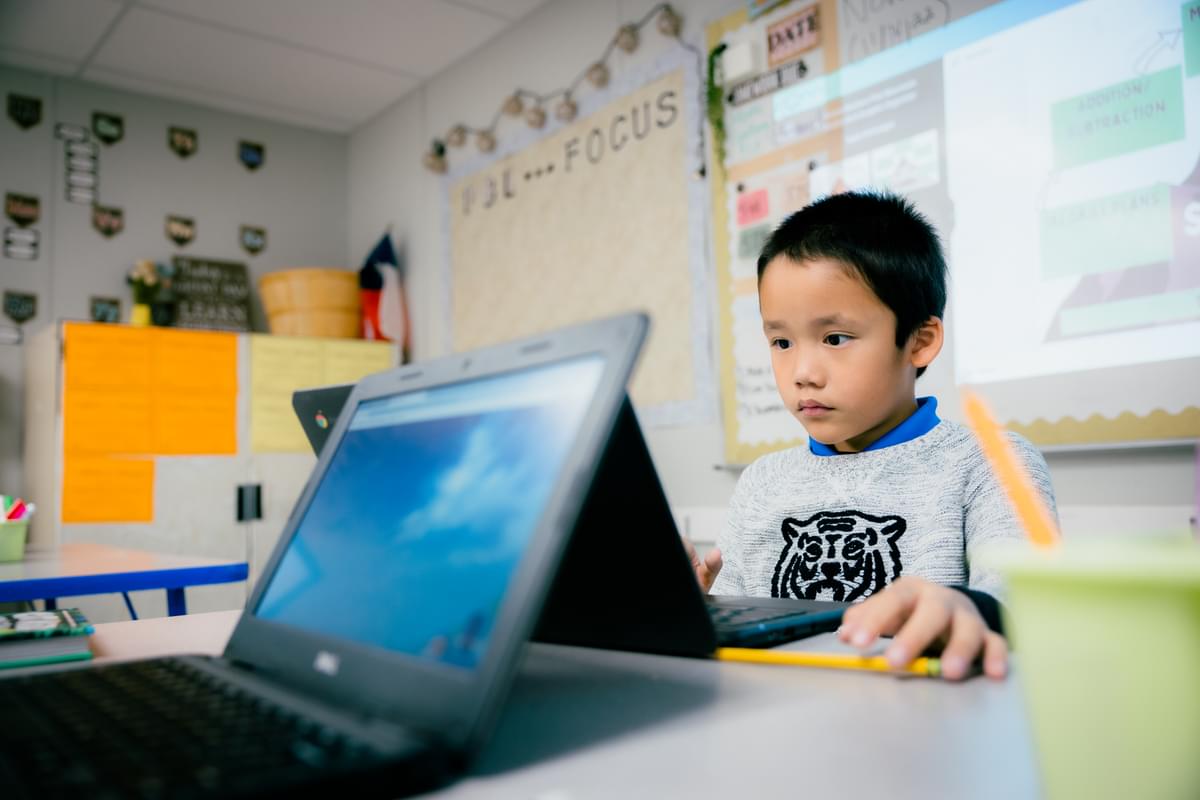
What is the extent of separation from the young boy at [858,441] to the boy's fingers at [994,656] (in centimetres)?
39

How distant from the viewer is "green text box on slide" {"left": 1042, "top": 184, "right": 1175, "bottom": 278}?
150cm

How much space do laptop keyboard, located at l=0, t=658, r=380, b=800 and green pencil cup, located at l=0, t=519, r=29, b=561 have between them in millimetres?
1446

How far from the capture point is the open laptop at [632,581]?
0.54m

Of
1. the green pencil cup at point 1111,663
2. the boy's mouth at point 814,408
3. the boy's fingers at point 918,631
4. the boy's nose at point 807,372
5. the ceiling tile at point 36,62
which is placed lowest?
the boy's fingers at point 918,631

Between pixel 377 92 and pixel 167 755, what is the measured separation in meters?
3.60

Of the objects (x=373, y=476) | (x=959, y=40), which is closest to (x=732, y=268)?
(x=959, y=40)

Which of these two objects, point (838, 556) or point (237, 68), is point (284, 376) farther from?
point (838, 556)

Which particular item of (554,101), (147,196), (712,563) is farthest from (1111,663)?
(147,196)

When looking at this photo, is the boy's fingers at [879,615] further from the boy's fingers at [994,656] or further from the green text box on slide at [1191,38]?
the green text box on slide at [1191,38]

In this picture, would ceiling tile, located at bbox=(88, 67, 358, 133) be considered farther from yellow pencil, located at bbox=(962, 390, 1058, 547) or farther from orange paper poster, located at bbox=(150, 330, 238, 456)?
yellow pencil, located at bbox=(962, 390, 1058, 547)

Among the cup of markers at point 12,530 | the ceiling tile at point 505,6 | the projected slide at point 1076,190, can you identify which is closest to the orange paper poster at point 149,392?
the cup of markers at point 12,530

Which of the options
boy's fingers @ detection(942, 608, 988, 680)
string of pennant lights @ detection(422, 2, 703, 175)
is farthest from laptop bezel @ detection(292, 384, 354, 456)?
string of pennant lights @ detection(422, 2, 703, 175)

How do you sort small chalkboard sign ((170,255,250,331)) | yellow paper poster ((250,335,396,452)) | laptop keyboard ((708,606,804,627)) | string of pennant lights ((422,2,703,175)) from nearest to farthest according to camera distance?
laptop keyboard ((708,606,804,627)), string of pennant lights ((422,2,703,175)), yellow paper poster ((250,335,396,452)), small chalkboard sign ((170,255,250,331))

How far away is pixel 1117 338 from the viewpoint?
5.10ft
